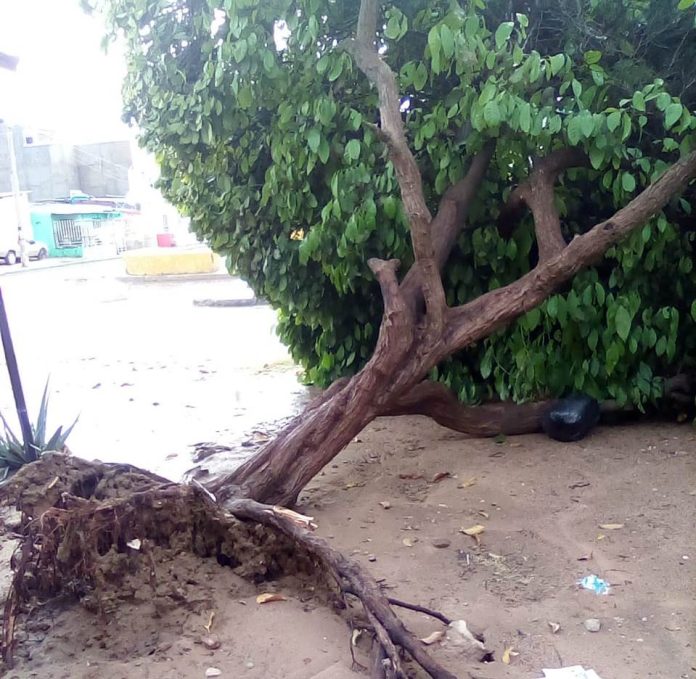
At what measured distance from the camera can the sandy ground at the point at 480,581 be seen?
271cm

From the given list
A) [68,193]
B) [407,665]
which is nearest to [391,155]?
[407,665]

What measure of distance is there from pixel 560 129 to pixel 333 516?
7.72 feet

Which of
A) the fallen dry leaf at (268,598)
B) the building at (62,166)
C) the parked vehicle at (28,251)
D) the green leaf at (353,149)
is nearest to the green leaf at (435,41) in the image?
the green leaf at (353,149)

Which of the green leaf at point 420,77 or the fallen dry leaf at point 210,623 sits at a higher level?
the green leaf at point 420,77

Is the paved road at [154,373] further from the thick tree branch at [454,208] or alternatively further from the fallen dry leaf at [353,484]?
the thick tree branch at [454,208]

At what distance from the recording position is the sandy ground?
8.87ft

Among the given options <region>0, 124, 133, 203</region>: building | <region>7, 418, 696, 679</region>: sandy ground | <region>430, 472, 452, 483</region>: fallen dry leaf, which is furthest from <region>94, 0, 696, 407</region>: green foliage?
<region>0, 124, 133, 203</region>: building

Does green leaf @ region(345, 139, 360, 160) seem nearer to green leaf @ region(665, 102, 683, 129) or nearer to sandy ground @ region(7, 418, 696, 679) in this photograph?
green leaf @ region(665, 102, 683, 129)

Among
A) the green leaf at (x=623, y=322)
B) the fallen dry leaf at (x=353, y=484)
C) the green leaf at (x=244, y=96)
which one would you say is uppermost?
the green leaf at (x=244, y=96)

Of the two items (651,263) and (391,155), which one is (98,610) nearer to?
(391,155)

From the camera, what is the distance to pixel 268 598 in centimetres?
309

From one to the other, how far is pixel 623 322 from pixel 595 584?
1.89m

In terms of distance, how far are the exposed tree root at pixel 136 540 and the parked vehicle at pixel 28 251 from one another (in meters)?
31.2

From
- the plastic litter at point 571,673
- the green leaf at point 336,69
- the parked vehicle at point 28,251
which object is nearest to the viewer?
the plastic litter at point 571,673
